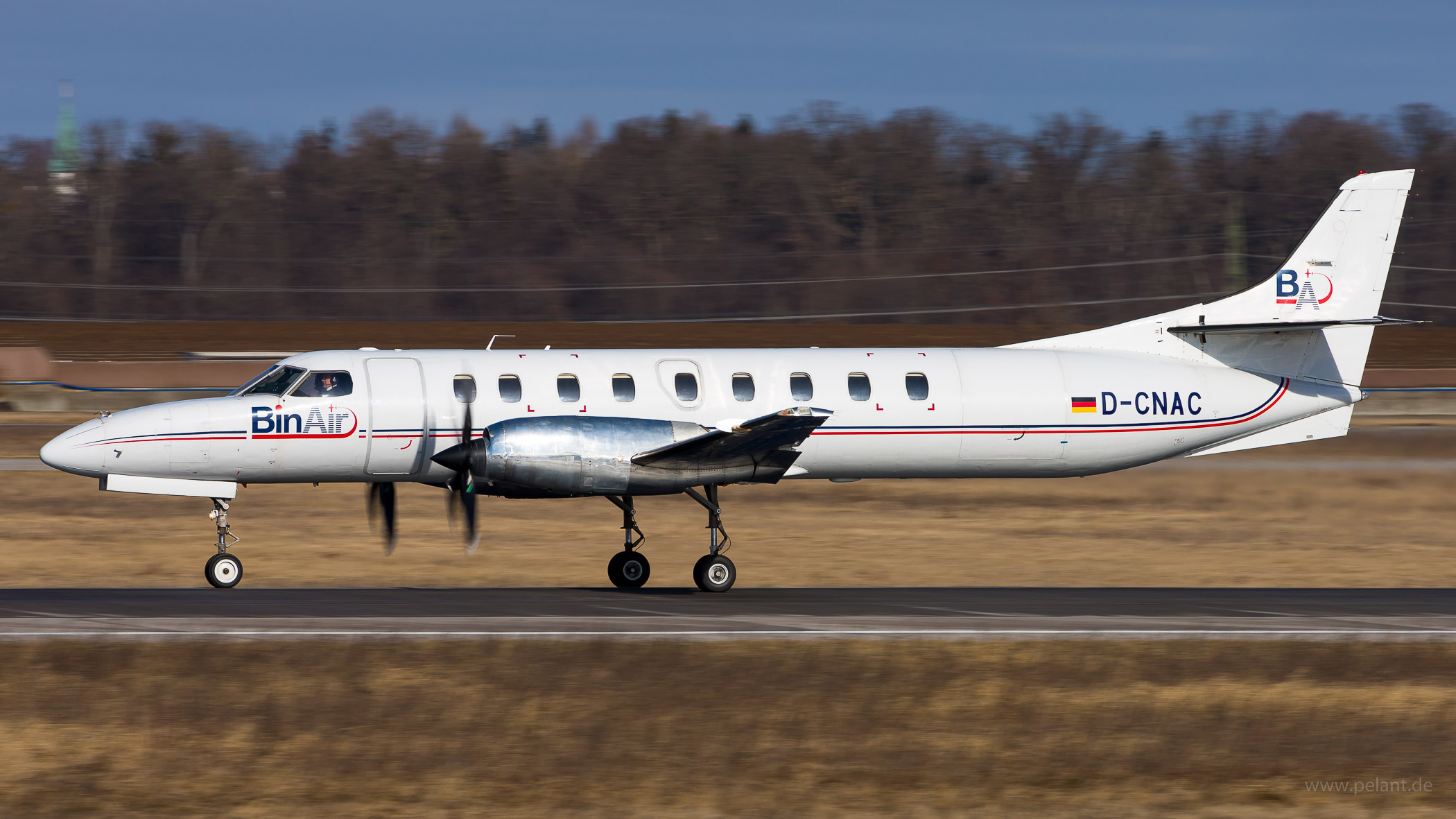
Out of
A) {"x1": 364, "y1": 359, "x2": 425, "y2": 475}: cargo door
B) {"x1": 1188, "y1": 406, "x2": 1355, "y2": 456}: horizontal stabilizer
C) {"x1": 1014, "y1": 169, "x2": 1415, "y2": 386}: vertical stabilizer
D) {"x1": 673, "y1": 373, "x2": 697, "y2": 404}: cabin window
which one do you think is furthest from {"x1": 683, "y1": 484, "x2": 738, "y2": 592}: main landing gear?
A: {"x1": 1188, "y1": 406, "x2": 1355, "y2": 456}: horizontal stabilizer

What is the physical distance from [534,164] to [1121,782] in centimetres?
6788

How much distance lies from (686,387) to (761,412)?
1109mm

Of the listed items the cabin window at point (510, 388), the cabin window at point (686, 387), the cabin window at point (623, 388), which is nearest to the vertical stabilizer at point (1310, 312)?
the cabin window at point (686, 387)

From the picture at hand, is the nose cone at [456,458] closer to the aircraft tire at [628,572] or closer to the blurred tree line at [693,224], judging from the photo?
the aircraft tire at [628,572]

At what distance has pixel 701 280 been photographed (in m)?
61.6

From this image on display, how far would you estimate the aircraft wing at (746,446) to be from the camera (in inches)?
712

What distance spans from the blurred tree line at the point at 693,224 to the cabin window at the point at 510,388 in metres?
38.8

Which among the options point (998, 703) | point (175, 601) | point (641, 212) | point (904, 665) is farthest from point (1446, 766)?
point (641, 212)

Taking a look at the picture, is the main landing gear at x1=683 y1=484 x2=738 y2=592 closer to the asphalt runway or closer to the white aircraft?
the white aircraft

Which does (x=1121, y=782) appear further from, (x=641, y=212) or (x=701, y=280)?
(x=641, y=212)

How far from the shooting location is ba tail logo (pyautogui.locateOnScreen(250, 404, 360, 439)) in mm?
19500

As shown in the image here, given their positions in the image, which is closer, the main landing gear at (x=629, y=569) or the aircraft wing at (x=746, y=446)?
the aircraft wing at (x=746, y=446)

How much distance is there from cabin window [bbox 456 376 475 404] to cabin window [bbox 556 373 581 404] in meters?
1.17

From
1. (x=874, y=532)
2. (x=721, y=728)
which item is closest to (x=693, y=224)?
(x=874, y=532)
